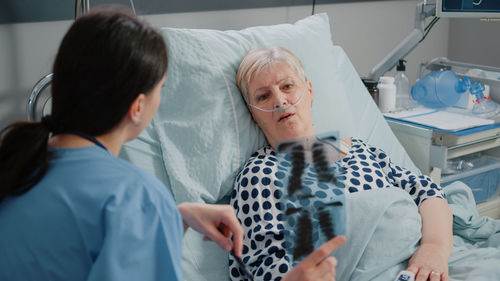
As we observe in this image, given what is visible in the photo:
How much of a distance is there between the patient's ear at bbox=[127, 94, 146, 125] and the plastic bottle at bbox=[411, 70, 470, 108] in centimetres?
176

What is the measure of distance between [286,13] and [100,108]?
1.81 metres

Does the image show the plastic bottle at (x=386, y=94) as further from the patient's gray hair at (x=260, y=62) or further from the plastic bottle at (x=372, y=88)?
the patient's gray hair at (x=260, y=62)

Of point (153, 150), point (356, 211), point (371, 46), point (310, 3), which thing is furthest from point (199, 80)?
point (371, 46)

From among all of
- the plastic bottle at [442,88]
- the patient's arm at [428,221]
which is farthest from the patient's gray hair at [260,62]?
the plastic bottle at [442,88]

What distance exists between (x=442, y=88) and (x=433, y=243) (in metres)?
1.06

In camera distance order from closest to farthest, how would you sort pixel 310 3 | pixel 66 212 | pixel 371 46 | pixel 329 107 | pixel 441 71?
1. pixel 66 212
2. pixel 329 107
3. pixel 441 71
4. pixel 310 3
5. pixel 371 46

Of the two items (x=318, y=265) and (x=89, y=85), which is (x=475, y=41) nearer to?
(x=318, y=265)

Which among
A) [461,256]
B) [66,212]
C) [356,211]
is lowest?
[461,256]

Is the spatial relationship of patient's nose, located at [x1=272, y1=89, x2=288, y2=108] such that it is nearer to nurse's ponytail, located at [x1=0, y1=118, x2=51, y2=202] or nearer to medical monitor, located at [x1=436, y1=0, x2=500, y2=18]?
nurse's ponytail, located at [x1=0, y1=118, x2=51, y2=202]

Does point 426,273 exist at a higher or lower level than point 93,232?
lower

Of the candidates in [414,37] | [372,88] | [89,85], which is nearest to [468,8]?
[414,37]

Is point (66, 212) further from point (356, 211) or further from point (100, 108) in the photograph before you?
point (356, 211)

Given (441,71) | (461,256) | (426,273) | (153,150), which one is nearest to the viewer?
(426,273)

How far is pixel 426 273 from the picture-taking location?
1.38 meters
